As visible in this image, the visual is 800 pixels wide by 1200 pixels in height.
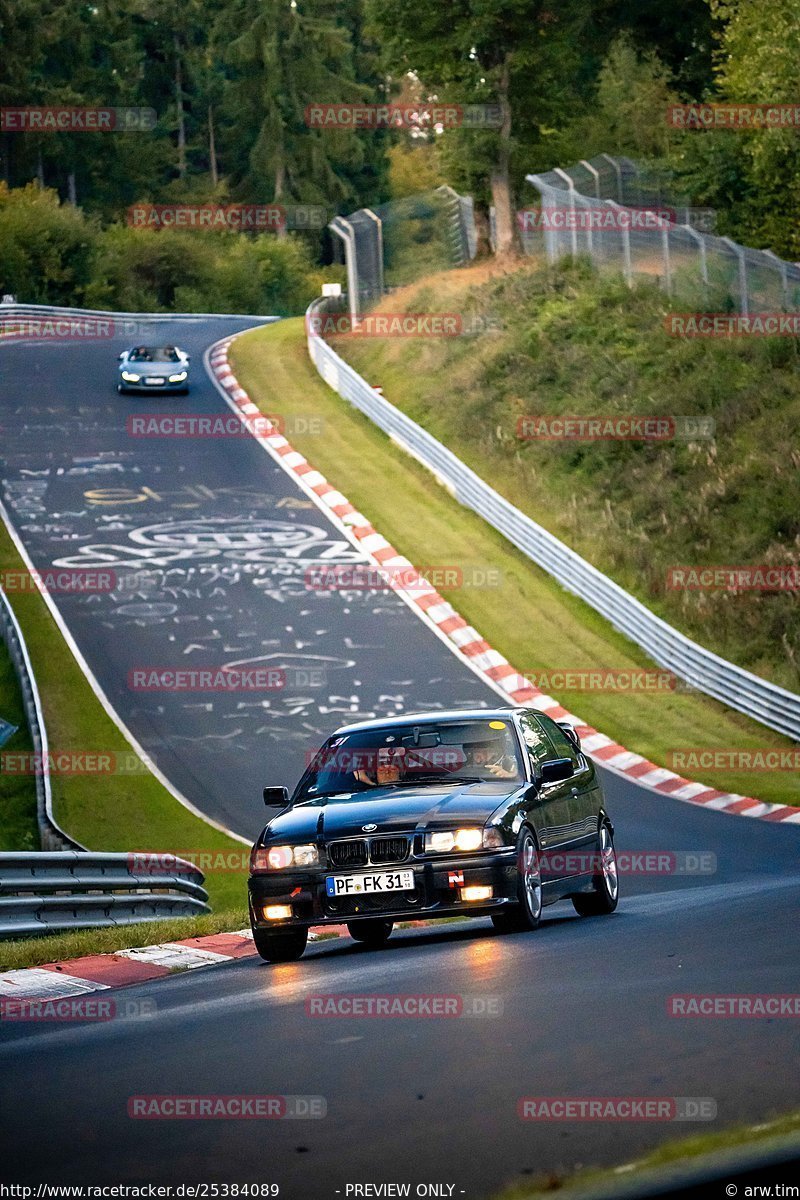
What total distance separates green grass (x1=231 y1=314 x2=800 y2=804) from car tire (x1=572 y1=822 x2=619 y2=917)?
9700mm

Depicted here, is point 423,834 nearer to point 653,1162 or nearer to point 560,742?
point 560,742

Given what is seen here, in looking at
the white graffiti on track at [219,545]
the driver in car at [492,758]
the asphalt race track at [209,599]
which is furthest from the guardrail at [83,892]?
the white graffiti on track at [219,545]

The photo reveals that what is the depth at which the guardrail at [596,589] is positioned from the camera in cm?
2628

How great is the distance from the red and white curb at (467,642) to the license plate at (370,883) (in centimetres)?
1085

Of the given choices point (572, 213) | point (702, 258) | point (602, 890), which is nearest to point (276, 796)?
point (602, 890)

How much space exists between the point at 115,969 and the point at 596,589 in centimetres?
1981

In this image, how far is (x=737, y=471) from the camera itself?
33875mm

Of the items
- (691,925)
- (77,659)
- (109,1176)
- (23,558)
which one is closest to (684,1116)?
(109,1176)

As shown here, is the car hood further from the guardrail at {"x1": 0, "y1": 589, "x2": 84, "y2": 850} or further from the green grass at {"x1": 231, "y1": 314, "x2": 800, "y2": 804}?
the green grass at {"x1": 231, "y1": 314, "x2": 800, "y2": 804}

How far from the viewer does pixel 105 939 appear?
13.0 m

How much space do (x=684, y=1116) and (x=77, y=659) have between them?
23.1 m

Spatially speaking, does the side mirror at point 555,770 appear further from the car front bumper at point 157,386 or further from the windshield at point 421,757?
the car front bumper at point 157,386

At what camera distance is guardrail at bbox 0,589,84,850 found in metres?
20.5

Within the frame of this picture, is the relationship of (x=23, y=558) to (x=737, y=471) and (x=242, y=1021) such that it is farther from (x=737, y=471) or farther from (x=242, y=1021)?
(x=242, y=1021)
